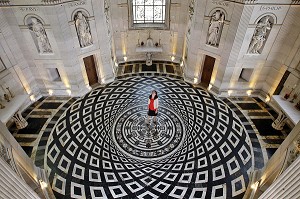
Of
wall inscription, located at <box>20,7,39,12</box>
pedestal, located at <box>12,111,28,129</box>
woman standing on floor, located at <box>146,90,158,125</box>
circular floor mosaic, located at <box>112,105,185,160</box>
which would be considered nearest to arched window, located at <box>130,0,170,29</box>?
wall inscription, located at <box>20,7,39,12</box>

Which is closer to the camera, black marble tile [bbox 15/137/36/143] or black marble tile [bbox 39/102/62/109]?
black marble tile [bbox 15/137/36/143]

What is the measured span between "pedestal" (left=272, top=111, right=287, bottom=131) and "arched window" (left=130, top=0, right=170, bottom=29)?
8.60 meters

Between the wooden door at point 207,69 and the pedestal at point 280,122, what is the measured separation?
4.27 m

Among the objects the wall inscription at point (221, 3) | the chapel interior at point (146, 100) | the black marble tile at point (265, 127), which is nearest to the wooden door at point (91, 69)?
the chapel interior at point (146, 100)

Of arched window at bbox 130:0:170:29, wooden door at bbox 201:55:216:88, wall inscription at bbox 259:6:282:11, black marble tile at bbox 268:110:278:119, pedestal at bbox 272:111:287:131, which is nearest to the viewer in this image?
wall inscription at bbox 259:6:282:11

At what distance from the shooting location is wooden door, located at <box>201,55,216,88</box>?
493 inches

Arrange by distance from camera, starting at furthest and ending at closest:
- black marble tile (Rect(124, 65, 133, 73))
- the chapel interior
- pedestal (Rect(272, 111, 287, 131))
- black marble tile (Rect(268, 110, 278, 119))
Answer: black marble tile (Rect(124, 65, 133, 73)) → black marble tile (Rect(268, 110, 278, 119)) → pedestal (Rect(272, 111, 287, 131)) → the chapel interior

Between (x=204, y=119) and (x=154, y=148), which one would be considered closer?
(x=154, y=148)

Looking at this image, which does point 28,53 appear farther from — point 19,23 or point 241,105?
point 241,105

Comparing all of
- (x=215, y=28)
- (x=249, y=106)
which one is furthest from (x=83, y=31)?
(x=249, y=106)

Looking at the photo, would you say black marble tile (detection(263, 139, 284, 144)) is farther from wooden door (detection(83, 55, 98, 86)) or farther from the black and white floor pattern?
wooden door (detection(83, 55, 98, 86))

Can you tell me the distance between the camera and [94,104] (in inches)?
472

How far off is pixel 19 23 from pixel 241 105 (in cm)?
1199

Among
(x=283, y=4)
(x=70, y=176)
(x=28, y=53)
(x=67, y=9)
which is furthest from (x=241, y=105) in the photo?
(x=28, y=53)
